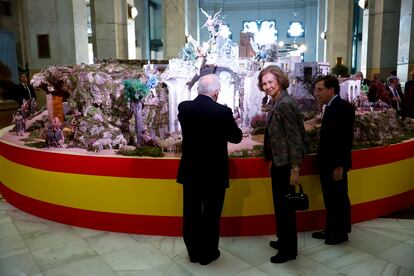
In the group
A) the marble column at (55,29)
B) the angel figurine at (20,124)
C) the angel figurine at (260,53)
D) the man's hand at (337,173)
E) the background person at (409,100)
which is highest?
the marble column at (55,29)

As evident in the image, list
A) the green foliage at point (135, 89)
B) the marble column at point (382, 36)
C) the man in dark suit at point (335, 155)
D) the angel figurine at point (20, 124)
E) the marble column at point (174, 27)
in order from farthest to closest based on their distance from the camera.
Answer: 1. the marble column at point (174, 27)
2. the marble column at point (382, 36)
3. the angel figurine at point (20, 124)
4. the green foliage at point (135, 89)
5. the man in dark suit at point (335, 155)

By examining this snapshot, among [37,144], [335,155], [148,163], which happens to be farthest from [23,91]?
[335,155]

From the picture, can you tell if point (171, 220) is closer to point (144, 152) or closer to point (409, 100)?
point (144, 152)

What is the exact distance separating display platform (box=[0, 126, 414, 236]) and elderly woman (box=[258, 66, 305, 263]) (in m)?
0.68

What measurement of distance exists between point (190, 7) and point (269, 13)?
1228 centimetres

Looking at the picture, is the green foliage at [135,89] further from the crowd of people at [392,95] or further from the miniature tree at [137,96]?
the crowd of people at [392,95]

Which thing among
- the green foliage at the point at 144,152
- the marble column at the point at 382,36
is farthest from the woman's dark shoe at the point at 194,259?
the marble column at the point at 382,36

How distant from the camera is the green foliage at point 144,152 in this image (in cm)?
433

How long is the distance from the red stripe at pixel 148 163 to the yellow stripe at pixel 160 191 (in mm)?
65

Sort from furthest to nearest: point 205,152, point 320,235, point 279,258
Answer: point 320,235
point 279,258
point 205,152

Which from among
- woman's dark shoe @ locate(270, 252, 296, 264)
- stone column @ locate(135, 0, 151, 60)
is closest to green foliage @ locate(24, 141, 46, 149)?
woman's dark shoe @ locate(270, 252, 296, 264)

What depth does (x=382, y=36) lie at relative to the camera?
12.5 meters

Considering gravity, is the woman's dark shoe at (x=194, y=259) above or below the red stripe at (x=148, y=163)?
below

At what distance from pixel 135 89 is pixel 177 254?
2064 millimetres
